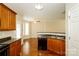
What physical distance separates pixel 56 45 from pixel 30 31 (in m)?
3.18

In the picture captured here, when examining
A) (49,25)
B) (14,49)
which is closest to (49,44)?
(14,49)

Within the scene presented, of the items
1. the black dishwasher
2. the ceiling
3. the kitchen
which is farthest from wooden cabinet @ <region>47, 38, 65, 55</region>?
the ceiling

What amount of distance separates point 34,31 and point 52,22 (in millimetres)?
→ 1644

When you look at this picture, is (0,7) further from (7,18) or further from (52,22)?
(52,22)

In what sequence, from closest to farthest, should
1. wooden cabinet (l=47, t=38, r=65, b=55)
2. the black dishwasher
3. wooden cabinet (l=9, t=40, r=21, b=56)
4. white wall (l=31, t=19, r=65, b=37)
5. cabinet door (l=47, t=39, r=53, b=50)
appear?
wooden cabinet (l=9, t=40, r=21, b=56), wooden cabinet (l=47, t=38, r=65, b=55), cabinet door (l=47, t=39, r=53, b=50), the black dishwasher, white wall (l=31, t=19, r=65, b=37)

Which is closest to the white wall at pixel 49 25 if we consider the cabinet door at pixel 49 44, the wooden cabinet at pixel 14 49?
the cabinet door at pixel 49 44

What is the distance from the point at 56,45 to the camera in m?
4.46

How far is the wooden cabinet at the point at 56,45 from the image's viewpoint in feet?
13.3

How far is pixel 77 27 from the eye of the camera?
2.41m

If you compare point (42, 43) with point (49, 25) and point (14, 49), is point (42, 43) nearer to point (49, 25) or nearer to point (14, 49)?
point (14, 49)

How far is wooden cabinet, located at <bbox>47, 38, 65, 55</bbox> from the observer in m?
4.06

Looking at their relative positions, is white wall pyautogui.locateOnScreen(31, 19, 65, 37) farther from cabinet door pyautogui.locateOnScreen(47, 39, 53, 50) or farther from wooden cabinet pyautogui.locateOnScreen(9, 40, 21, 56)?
wooden cabinet pyautogui.locateOnScreen(9, 40, 21, 56)

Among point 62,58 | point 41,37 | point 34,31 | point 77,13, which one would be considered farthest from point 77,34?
point 34,31

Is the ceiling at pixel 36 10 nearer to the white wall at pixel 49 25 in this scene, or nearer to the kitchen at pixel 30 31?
the kitchen at pixel 30 31
